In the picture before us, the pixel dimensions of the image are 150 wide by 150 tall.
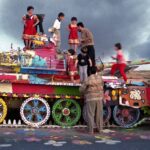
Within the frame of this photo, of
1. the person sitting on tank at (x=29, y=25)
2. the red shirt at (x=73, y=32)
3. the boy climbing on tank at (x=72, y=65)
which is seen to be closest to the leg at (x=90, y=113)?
the boy climbing on tank at (x=72, y=65)

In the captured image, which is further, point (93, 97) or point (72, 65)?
point (72, 65)

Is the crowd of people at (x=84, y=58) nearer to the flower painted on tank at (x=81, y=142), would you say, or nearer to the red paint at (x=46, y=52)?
the red paint at (x=46, y=52)

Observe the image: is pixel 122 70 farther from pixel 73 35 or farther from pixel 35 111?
pixel 35 111

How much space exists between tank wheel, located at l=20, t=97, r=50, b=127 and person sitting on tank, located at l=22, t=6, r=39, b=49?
1.89 m

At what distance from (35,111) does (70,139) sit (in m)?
2.93

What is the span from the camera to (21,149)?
31.7ft

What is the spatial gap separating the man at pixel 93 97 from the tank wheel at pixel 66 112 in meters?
1.36

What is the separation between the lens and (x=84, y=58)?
14.1 metres

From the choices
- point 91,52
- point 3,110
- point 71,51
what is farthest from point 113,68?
point 3,110

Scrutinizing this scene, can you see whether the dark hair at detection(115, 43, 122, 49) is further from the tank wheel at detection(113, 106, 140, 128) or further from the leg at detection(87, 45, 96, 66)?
the tank wheel at detection(113, 106, 140, 128)

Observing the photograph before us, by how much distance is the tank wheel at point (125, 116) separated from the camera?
14516 mm

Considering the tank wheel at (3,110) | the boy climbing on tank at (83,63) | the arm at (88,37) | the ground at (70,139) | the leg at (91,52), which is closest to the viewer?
the ground at (70,139)

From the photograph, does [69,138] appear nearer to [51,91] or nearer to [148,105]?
[51,91]

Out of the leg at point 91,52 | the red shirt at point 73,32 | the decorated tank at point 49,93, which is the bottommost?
the decorated tank at point 49,93
